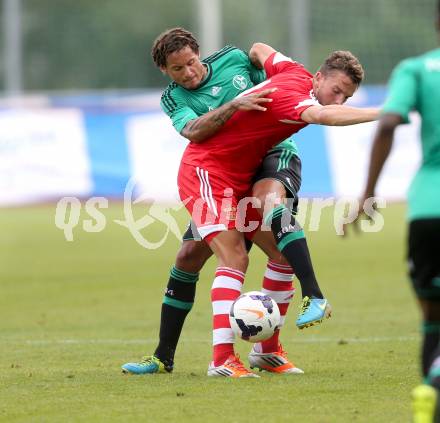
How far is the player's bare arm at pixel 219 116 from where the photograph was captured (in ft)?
23.5

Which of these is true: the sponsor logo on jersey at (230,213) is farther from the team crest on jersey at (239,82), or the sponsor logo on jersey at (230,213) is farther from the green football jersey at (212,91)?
the team crest on jersey at (239,82)

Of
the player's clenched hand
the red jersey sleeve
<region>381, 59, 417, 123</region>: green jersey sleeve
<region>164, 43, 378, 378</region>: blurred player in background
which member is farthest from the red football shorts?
<region>381, 59, 417, 123</region>: green jersey sleeve

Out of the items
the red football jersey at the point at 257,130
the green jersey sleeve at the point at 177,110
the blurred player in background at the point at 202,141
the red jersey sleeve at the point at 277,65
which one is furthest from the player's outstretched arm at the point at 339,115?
the green jersey sleeve at the point at 177,110

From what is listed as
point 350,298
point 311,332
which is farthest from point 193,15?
point 311,332

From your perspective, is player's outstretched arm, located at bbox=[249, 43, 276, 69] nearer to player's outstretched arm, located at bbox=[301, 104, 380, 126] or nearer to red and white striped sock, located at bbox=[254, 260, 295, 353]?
player's outstretched arm, located at bbox=[301, 104, 380, 126]

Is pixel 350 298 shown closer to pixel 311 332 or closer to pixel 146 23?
pixel 311 332

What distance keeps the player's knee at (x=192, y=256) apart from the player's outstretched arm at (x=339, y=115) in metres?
1.31

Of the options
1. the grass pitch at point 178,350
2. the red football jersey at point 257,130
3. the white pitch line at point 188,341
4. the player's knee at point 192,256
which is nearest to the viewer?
the grass pitch at point 178,350

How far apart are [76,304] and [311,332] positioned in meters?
3.21

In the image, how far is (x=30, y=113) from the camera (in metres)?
24.6

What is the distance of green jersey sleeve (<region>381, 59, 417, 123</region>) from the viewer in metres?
4.98

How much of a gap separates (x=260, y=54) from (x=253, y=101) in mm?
804

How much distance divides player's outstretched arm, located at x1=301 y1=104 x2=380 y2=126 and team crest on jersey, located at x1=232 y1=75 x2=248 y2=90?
1043 mm

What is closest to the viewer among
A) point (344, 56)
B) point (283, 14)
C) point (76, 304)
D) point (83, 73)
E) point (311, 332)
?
point (344, 56)
